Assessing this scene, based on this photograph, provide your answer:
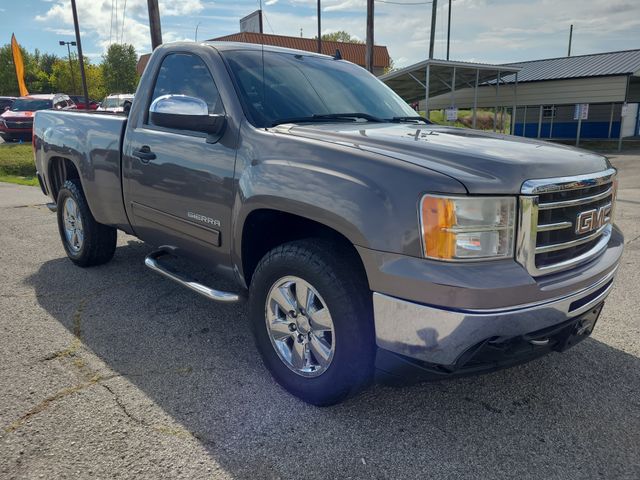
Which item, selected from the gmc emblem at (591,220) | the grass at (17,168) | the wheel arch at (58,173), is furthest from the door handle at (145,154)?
the grass at (17,168)

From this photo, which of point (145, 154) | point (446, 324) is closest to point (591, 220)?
point (446, 324)

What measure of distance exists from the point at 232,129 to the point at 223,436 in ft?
5.45

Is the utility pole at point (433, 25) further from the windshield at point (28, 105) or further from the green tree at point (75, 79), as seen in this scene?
the green tree at point (75, 79)

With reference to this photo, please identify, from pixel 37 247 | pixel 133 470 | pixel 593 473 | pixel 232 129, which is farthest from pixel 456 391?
pixel 37 247

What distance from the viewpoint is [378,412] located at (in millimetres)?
2744

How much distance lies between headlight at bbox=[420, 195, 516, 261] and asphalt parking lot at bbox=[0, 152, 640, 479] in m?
0.95

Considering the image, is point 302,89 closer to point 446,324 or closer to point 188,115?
point 188,115

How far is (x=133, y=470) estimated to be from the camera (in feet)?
7.49

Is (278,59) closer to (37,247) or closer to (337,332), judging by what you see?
(337,332)

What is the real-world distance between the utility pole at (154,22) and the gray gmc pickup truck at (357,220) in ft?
33.6

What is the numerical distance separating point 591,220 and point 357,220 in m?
1.15

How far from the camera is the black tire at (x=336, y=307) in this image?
2.42 m

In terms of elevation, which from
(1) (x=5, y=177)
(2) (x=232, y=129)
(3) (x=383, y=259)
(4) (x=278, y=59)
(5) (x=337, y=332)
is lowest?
(1) (x=5, y=177)

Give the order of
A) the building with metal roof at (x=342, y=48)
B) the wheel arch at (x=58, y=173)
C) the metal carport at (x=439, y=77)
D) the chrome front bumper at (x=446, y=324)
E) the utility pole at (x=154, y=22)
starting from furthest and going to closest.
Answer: the building with metal roof at (x=342, y=48)
the metal carport at (x=439, y=77)
the utility pole at (x=154, y=22)
the wheel arch at (x=58, y=173)
the chrome front bumper at (x=446, y=324)
